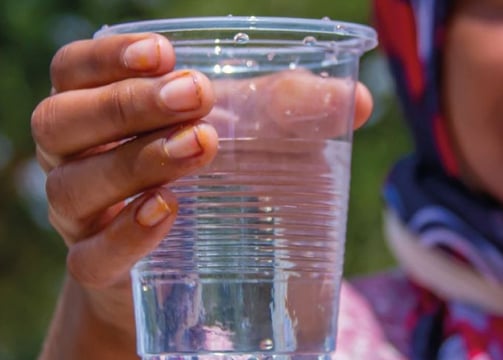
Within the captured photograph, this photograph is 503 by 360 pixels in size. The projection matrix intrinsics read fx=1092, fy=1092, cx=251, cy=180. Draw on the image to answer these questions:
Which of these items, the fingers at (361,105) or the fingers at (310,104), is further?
the fingers at (361,105)

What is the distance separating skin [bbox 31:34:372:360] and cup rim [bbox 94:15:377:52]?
17mm

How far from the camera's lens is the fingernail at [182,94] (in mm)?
755

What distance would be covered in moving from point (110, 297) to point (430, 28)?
61cm

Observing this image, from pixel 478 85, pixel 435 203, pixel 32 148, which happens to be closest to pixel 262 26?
pixel 478 85

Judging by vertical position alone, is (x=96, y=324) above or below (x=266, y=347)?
below

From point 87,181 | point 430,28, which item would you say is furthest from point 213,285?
point 430,28

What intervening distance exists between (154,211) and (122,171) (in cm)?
5

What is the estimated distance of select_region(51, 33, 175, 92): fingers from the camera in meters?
0.78

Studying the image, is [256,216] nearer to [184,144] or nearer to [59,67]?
[184,144]

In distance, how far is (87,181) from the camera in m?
0.86

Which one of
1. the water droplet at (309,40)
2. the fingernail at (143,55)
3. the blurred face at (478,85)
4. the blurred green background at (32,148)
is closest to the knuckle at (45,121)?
the fingernail at (143,55)

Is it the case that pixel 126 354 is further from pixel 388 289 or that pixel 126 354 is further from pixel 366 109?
pixel 388 289

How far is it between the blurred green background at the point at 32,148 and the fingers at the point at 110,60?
8.13ft

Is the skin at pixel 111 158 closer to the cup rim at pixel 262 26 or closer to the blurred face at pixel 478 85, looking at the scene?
the cup rim at pixel 262 26
